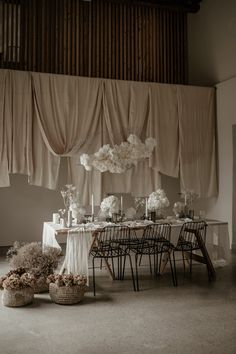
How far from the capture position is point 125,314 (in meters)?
4.53

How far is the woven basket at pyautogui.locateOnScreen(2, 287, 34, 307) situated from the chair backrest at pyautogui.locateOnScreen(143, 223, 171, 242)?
1.98 metres

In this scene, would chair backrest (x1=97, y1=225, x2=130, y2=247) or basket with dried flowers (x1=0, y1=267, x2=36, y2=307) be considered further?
chair backrest (x1=97, y1=225, x2=130, y2=247)

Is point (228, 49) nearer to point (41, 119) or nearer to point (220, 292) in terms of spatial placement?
point (41, 119)

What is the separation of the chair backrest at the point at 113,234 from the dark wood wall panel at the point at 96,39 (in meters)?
4.37

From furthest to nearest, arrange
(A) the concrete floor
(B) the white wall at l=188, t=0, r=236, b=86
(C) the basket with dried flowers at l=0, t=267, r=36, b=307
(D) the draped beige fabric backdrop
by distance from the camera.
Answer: (B) the white wall at l=188, t=0, r=236, b=86 < (D) the draped beige fabric backdrop < (C) the basket with dried flowers at l=0, t=267, r=36, b=307 < (A) the concrete floor

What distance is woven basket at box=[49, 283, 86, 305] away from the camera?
4.80 meters

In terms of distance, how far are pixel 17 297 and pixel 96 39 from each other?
639 centimetres

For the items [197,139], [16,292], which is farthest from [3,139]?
[197,139]

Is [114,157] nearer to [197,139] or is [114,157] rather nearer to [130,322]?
[130,322]

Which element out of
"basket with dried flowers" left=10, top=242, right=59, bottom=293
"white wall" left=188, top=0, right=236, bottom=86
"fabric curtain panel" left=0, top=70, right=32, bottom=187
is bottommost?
"basket with dried flowers" left=10, top=242, right=59, bottom=293

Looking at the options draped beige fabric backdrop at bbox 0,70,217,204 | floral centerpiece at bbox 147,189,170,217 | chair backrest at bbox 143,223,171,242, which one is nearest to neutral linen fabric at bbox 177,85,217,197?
draped beige fabric backdrop at bbox 0,70,217,204

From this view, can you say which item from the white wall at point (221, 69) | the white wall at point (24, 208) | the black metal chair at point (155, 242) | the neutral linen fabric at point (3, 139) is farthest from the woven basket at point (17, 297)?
the white wall at point (221, 69)

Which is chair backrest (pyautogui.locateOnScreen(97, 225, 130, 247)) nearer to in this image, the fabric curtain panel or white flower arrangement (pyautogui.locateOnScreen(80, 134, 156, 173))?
white flower arrangement (pyautogui.locateOnScreen(80, 134, 156, 173))

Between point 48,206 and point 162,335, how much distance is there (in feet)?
18.4
